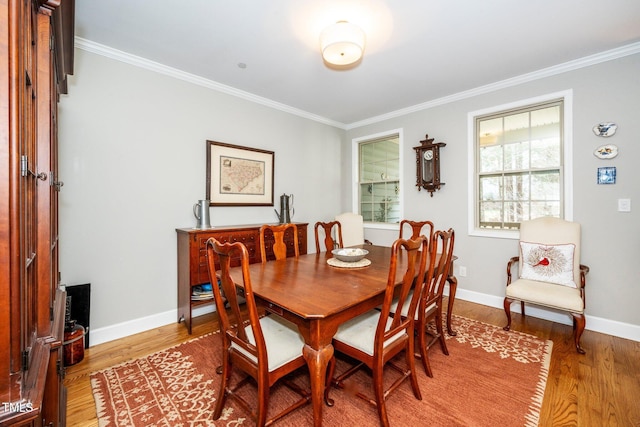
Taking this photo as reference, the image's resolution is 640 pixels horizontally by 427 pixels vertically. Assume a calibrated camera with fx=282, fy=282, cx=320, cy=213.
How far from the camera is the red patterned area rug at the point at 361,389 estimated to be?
163cm

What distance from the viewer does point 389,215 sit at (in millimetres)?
4531

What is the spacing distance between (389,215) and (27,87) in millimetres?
4184

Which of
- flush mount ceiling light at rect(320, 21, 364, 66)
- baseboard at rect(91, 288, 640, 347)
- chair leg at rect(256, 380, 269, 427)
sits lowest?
baseboard at rect(91, 288, 640, 347)

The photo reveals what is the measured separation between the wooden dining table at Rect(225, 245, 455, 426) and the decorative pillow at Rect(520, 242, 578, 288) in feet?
5.32

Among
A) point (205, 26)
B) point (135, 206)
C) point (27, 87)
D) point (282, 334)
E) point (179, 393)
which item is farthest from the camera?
point (135, 206)

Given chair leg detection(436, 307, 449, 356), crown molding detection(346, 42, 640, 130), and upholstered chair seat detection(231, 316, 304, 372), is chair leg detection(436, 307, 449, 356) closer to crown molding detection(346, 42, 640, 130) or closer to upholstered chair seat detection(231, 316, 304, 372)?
upholstered chair seat detection(231, 316, 304, 372)

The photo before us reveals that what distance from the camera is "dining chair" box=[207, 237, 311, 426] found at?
132 cm

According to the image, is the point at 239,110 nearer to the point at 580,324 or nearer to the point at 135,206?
the point at 135,206

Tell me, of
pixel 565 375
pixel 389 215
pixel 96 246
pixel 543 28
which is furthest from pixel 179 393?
pixel 543 28

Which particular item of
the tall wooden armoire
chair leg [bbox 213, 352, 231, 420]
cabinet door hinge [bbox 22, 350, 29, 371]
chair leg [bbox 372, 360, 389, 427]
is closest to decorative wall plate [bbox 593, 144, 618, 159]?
chair leg [bbox 372, 360, 389, 427]

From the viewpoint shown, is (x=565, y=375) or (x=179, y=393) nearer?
(x=179, y=393)

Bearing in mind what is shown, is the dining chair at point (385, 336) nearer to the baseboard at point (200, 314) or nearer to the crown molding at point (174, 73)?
the baseboard at point (200, 314)

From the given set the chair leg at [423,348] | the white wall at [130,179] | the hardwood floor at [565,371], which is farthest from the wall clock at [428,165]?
the white wall at [130,179]

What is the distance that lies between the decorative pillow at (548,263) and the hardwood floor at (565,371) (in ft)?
1.71
